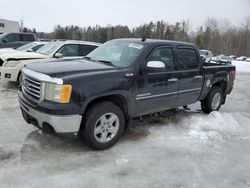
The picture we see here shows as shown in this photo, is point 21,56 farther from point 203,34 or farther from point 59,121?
point 203,34

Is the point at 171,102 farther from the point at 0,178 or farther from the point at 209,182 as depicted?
the point at 0,178

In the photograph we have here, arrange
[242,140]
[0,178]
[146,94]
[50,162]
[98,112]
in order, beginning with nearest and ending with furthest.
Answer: [0,178]
[50,162]
[98,112]
[146,94]
[242,140]

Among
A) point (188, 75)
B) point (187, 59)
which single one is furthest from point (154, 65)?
point (187, 59)

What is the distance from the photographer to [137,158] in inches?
162

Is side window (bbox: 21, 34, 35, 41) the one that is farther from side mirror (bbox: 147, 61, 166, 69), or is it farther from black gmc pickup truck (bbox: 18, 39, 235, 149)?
side mirror (bbox: 147, 61, 166, 69)

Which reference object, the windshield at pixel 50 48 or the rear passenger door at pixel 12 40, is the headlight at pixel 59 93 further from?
the rear passenger door at pixel 12 40

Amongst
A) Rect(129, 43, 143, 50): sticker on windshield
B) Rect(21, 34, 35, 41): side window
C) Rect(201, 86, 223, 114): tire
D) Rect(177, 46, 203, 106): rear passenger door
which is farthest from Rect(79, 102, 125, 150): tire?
Rect(21, 34, 35, 41): side window

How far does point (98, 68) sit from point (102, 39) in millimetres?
74306

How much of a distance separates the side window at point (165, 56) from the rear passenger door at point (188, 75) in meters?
0.23

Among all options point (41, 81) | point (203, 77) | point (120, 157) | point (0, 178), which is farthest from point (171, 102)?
point (0, 178)

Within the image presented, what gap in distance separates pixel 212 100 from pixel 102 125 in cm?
377

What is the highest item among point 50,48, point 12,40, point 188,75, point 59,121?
point 12,40

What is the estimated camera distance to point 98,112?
406cm

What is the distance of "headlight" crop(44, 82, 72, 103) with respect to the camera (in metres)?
3.68
